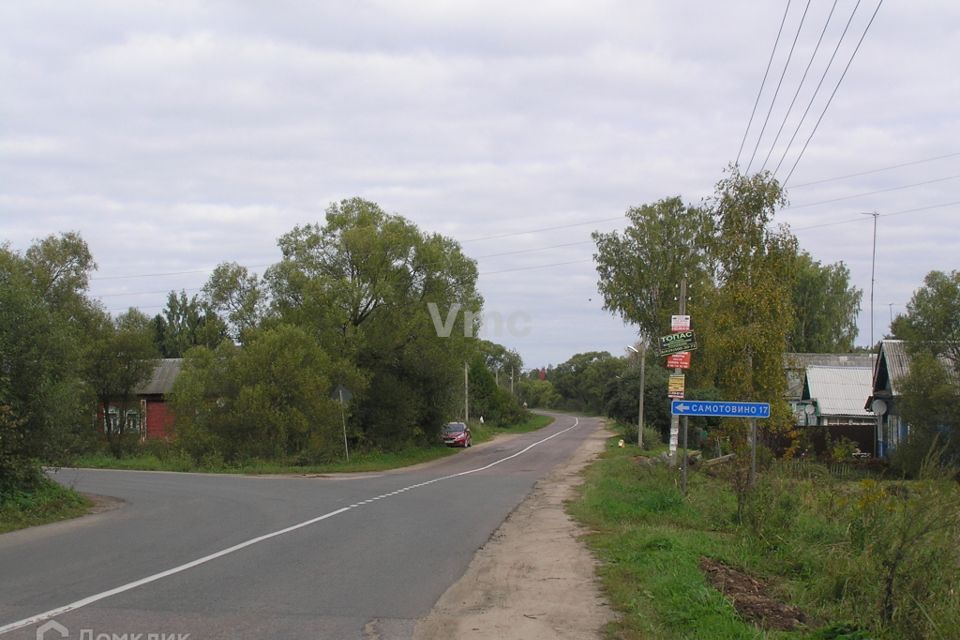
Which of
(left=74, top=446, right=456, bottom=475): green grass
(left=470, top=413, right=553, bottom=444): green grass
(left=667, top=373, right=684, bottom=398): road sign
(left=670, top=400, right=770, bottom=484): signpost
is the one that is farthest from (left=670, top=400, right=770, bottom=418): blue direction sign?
(left=470, top=413, right=553, bottom=444): green grass

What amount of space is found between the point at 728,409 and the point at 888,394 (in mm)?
27329

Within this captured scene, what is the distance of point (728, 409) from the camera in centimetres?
1627

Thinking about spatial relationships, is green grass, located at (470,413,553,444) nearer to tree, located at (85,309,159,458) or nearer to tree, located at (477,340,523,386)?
tree, located at (477,340,523,386)

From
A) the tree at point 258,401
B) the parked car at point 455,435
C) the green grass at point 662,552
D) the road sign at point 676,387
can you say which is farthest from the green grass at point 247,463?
the road sign at point 676,387

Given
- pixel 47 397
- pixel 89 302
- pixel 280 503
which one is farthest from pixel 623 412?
pixel 47 397

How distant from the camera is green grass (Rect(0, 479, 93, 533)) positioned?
52.4 feet

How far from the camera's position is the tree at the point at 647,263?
1811 inches

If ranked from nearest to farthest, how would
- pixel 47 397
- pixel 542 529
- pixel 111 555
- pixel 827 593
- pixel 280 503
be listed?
pixel 827 593 → pixel 111 555 → pixel 542 529 → pixel 47 397 → pixel 280 503

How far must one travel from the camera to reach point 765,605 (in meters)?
8.62

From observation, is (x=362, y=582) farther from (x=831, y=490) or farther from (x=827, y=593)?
(x=831, y=490)

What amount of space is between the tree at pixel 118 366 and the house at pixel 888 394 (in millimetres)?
32963

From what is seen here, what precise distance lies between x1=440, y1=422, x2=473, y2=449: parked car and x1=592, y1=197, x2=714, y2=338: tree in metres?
12.0

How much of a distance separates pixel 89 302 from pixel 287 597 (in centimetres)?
3721

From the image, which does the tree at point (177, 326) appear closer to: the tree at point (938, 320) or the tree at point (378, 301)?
the tree at point (378, 301)
